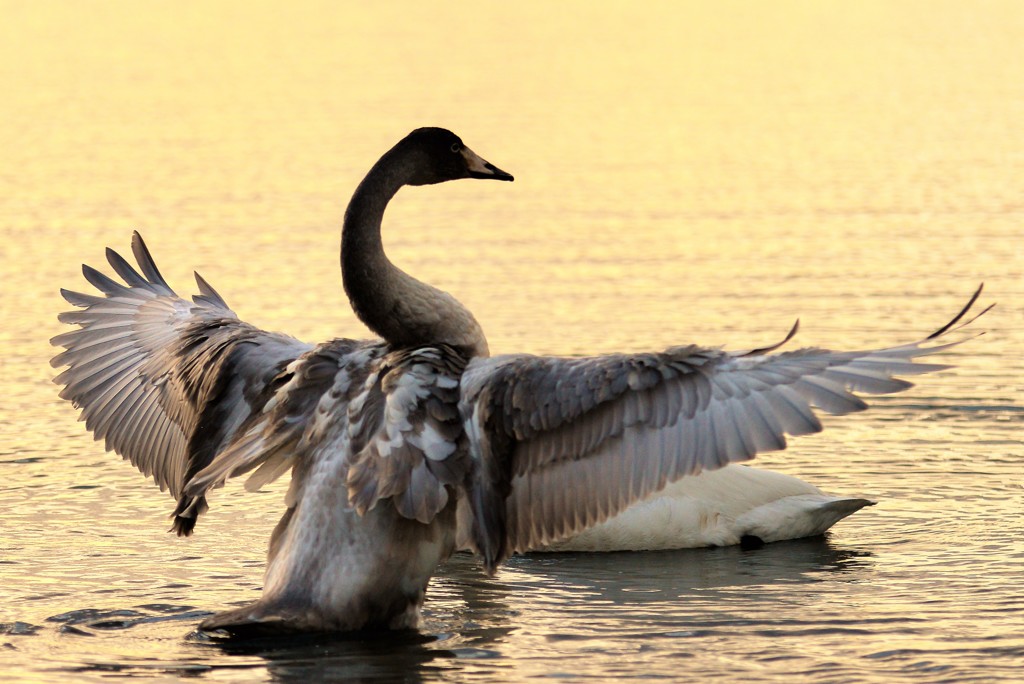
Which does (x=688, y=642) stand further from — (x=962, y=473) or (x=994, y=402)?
(x=994, y=402)

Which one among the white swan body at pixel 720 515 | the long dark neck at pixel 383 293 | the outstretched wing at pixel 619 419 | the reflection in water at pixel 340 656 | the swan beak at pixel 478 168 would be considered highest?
the swan beak at pixel 478 168

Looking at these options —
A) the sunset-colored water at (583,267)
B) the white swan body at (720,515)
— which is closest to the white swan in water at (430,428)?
the sunset-colored water at (583,267)

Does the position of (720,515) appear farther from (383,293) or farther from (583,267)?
(583,267)

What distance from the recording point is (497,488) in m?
8.91

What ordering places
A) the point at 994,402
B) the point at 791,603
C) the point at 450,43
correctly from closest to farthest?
1. the point at 791,603
2. the point at 994,402
3. the point at 450,43

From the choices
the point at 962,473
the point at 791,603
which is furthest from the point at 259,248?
the point at 791,603

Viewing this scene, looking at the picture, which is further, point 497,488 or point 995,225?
point 995,225

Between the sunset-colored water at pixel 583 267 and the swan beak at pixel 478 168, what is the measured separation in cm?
230

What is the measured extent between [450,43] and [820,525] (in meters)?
31.2

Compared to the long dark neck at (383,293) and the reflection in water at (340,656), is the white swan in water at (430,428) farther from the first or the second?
the reflection in water at (340,656)

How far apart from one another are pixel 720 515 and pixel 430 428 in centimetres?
275

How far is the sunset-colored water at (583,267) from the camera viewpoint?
9.09 metres

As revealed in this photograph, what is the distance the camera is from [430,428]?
28.7 ft

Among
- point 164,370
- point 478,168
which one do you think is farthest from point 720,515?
point 164,370
